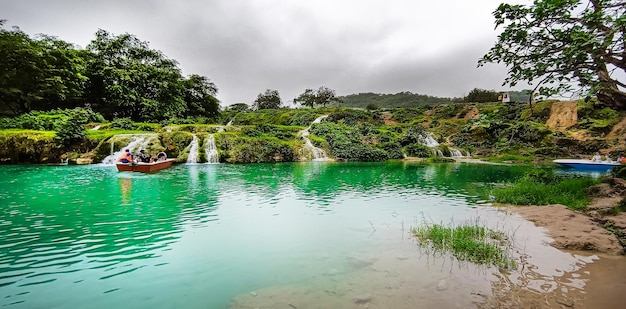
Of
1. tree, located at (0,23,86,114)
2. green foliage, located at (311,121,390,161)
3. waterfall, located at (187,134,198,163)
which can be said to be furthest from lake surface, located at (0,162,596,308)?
tree, located at (0,23,86,114)

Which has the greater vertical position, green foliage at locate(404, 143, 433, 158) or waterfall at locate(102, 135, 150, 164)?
waterfall at locate(102, 135, 150, 164)

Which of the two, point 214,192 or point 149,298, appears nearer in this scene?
point 149,298

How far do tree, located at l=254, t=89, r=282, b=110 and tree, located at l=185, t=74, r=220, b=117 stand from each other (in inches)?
1212

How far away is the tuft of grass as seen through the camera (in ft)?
20.5

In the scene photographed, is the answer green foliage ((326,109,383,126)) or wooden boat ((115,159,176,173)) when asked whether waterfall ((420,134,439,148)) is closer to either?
green foliage ((326,109,383,126))

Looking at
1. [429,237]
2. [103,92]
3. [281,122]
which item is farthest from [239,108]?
[429,237]

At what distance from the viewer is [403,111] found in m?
69.7

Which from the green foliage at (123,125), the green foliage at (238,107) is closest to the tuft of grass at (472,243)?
the green foliage at (123,125)

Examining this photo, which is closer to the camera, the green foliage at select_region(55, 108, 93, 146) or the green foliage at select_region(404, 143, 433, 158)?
the green foliage at select_region(55, 108, 93, 146)

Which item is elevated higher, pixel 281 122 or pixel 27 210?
pixel 281 122

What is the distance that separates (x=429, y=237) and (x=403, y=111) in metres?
65.6

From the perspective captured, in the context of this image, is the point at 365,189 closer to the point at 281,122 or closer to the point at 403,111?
the point at 281,122

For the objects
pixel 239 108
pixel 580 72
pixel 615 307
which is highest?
pixel 239 108

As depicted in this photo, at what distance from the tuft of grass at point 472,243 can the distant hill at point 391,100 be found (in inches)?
4437
